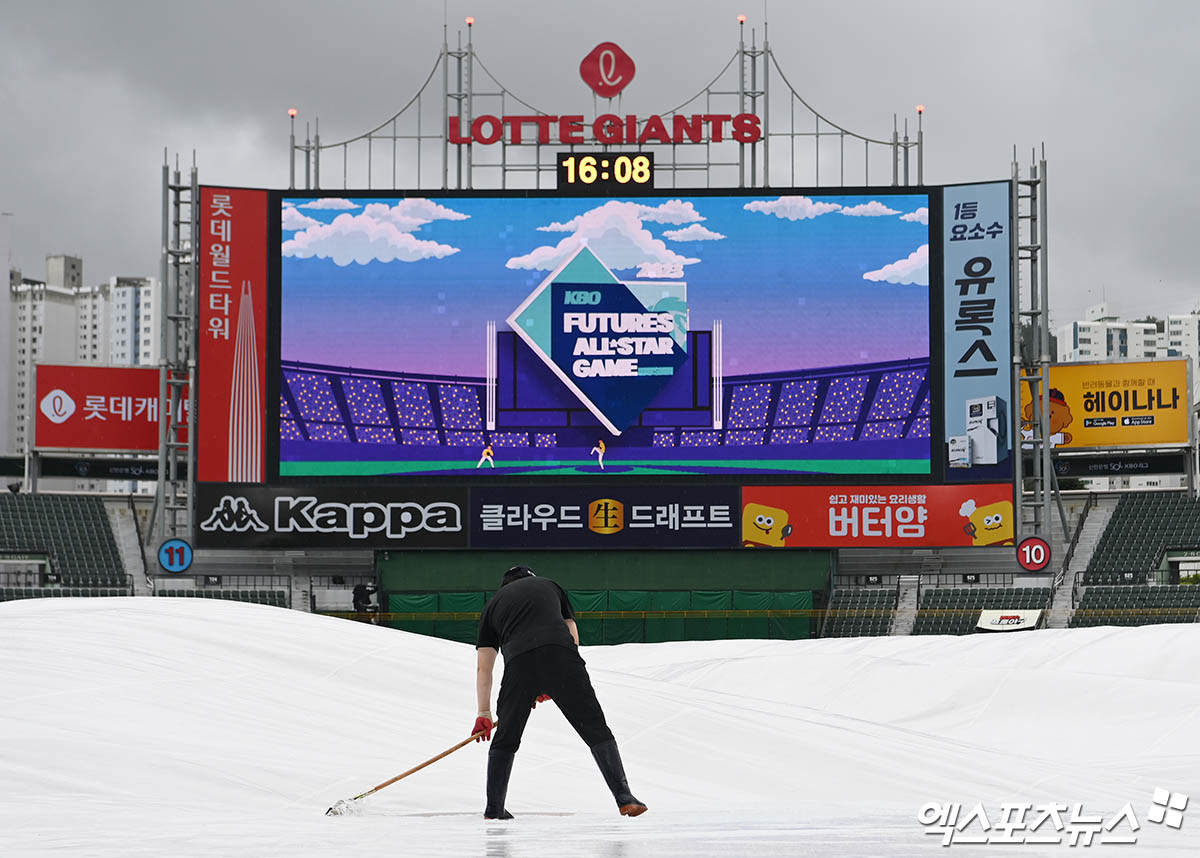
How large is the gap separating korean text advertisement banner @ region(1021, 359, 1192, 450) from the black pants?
130ft

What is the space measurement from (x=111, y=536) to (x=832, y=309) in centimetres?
2335

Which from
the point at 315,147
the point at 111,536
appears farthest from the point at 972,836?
the point at 111,536

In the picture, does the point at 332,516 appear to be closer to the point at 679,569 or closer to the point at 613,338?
the point at 613,338

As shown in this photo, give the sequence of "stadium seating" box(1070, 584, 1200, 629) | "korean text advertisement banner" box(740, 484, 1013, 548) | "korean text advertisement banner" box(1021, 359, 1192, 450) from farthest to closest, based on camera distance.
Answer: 1. "korean text advertisement banner" box(1021, 359, 1192, 450)
2. "korean text advertisement banner" box(740, 484, 1013, 548)
3. "stadium seating" box(1070, 584, 1200, 629)

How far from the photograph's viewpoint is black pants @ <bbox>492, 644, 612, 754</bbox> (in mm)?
8336

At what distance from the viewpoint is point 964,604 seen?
39531 mm

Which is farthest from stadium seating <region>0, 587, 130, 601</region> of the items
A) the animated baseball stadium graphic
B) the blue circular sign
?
the animated baseball stadium graphic

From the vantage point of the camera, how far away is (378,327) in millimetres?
38875

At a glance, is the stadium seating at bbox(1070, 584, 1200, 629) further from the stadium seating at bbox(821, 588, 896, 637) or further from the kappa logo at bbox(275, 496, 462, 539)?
the kappa logo at bbox(275, 496, 462, 539)

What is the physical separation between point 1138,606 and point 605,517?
14.4 meters

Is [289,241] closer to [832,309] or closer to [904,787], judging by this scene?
[832,309]

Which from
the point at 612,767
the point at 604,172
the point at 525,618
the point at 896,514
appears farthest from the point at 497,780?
the point at 604,172

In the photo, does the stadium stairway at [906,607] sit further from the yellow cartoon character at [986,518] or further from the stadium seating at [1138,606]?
the stadium seating at [1138,606]

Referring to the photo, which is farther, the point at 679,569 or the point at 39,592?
the point at 679,569
